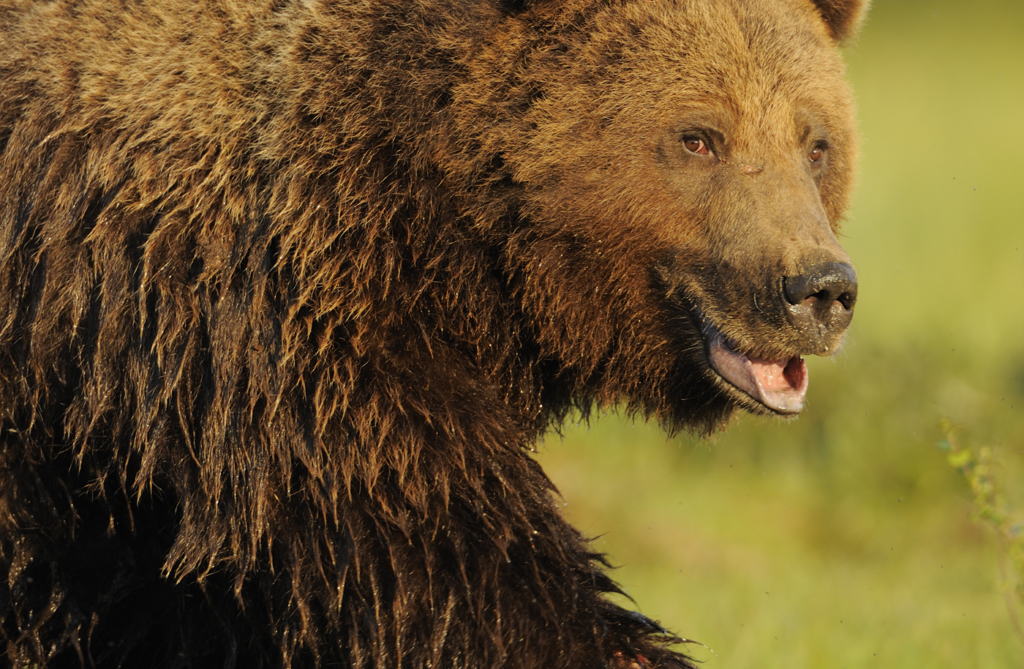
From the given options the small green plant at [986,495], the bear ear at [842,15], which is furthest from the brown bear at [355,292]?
the small green plant at [986,495]

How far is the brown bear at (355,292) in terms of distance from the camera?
3080 millimetres

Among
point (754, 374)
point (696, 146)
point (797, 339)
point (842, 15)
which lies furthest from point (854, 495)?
point (696, 146)

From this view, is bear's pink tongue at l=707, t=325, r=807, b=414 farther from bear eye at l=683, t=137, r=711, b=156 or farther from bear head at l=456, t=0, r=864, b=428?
bear eye at l=683, t=137, r=711, b=156

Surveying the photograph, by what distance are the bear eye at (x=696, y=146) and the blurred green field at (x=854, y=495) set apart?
790mm

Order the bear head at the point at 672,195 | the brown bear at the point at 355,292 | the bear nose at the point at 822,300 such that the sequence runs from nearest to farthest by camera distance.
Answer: the brown bear at the point at 355,292
the bear nose at the point at 822,300
the bear head at the point at 672,195

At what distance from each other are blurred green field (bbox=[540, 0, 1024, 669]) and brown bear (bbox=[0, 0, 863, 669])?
0.63 meters

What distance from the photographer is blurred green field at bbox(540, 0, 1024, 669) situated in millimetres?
5320

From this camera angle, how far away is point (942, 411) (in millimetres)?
8219

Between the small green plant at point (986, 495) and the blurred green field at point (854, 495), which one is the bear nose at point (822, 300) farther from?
the small green plant at point (986, 495)

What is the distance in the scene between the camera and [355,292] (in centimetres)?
316

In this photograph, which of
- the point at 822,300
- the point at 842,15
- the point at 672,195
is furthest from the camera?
the point at 842,15

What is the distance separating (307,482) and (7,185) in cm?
115

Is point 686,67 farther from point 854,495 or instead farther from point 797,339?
point 854,495

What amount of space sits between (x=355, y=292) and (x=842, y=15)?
6.16 ft
